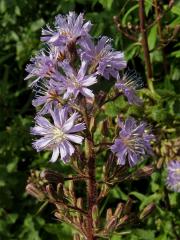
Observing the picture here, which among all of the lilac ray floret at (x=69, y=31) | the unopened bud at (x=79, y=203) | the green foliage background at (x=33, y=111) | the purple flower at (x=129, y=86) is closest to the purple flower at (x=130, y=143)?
the purple flower at (x=129, y=86)

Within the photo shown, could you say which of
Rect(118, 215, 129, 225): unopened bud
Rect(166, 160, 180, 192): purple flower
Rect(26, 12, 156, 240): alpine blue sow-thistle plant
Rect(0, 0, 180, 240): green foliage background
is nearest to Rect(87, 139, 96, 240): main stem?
Rect(26, 12, 156, 240): alpine blue sow-thistle plant

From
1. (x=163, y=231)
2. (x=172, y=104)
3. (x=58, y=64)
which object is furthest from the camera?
(x=163, y=231)

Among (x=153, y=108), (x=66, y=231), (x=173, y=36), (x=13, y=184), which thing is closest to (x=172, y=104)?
(x=153, y=108)

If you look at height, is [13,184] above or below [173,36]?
below

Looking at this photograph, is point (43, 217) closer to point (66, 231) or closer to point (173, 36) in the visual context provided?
point (66, 231)

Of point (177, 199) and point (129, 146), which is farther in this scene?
point (177, 199)

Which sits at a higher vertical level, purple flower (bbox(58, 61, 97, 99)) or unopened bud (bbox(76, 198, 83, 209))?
purple flower (bbox(58, 61, 97, 99))

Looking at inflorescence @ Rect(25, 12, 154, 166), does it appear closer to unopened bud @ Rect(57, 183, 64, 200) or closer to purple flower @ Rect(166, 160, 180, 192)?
unopened bud @ Rect(57, 183, 64, 200)
